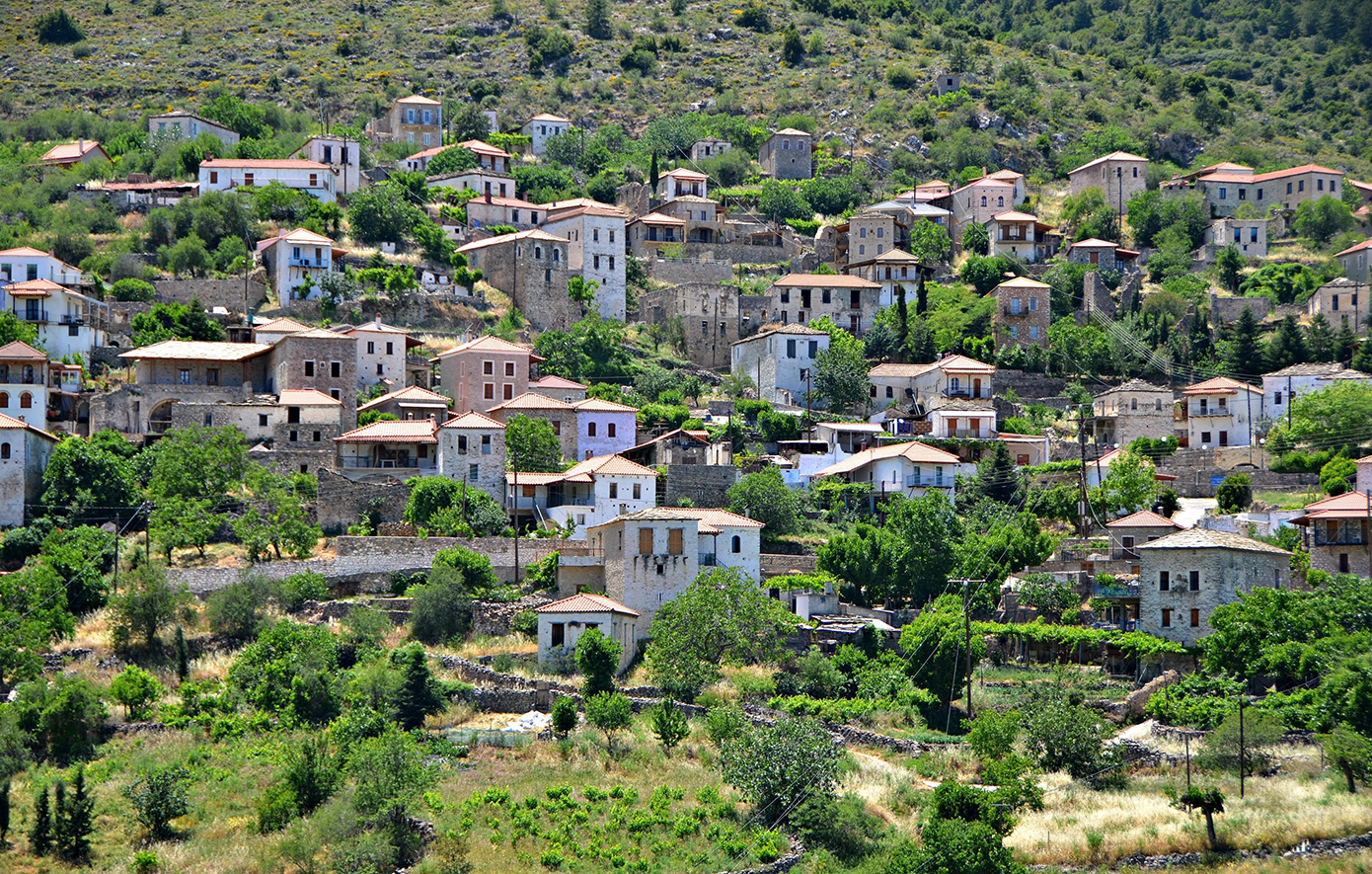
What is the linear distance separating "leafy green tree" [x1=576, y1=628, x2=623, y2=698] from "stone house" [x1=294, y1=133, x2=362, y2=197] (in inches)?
2150

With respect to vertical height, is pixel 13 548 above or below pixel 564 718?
above

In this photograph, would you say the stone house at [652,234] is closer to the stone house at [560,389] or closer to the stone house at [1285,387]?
the stone house at [560,389]

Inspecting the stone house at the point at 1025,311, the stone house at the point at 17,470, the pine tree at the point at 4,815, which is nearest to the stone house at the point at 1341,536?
the stone house at the point at 1025,311

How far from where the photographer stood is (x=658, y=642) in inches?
2221

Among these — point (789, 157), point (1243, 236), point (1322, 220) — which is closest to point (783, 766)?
point (1243, 236)

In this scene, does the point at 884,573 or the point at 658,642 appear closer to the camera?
the point at 658,642

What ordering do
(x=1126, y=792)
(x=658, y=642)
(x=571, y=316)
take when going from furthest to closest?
1. (x=571, y=316)
2. (x=658, y=642)
3. (x=1126, y=792)

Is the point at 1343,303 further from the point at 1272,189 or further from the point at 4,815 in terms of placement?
the point at 4,815

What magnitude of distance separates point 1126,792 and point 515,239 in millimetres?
52274

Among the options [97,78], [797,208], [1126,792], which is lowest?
[1126,792]

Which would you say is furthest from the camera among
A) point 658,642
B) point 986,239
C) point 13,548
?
point 986,239

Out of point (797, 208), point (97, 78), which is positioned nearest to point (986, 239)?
point (797, 208)

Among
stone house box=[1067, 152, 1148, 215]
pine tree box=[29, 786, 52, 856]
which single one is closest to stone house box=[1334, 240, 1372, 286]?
stone house box=[1067, 152, 1148, 215]

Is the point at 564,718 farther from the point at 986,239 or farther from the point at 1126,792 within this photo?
the point at 986,239
